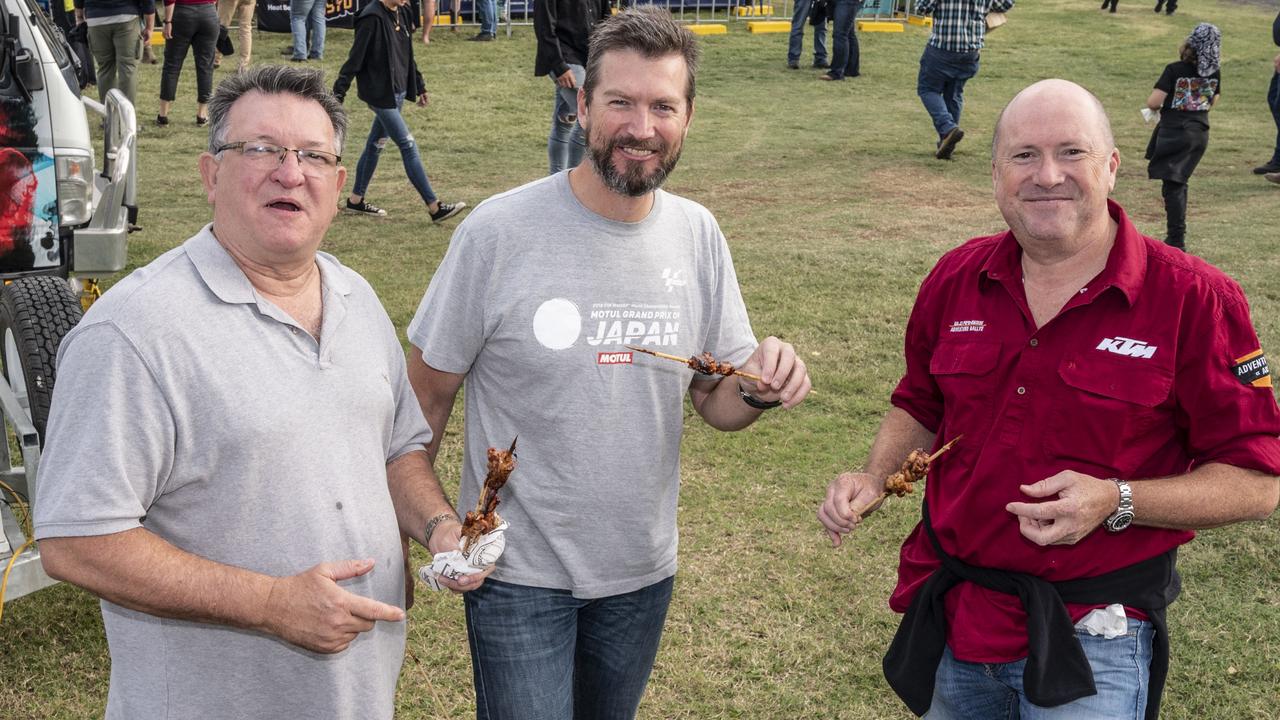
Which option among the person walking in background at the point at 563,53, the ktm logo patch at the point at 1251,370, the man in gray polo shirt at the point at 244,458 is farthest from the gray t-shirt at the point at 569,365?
the person walking in background at the point at 563,53

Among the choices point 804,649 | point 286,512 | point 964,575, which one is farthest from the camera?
point 804,649

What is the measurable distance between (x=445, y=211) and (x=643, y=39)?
28.9ft

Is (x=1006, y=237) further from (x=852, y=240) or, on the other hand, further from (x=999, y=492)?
(x=852, y=240)

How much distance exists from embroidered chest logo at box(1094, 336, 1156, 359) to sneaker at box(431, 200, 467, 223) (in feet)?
30.8

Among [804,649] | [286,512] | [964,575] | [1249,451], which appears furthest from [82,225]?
[1249,451]

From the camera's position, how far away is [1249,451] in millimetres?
2893

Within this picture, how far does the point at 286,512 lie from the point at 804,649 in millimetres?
3052

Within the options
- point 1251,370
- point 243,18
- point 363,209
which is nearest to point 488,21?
point 243,18

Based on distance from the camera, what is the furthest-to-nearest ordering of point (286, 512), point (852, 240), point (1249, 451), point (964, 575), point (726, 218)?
point (726, 218) < point (852, 240) < point (964, 575) < point (1249, 451) < point (286, 512)

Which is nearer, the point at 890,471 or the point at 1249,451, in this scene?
the point at 1249,451

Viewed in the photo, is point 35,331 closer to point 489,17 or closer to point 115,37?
point 115,37

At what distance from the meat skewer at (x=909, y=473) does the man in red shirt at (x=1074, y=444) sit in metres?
0.07

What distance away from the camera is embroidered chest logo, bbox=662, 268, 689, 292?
3.34 meters

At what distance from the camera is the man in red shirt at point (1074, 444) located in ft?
9.53
